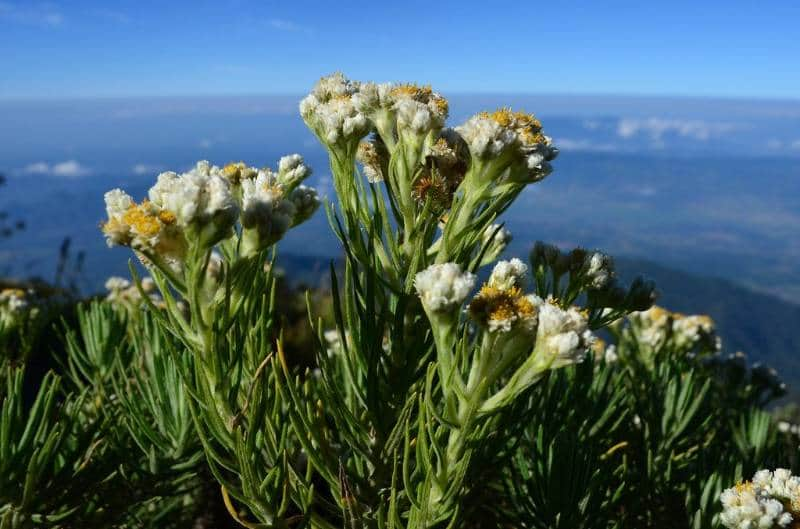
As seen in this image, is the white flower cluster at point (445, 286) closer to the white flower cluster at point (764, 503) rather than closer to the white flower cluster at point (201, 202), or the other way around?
the white flower cluster at point (201, 202)

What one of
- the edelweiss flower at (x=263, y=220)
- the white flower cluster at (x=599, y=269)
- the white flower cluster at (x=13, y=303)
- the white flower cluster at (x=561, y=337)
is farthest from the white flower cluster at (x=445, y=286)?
the white flower cluster at (x=13, y=303)

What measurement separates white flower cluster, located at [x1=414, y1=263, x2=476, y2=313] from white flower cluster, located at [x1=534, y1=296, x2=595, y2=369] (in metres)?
0.19

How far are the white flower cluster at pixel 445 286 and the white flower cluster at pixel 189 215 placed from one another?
1.16 ft

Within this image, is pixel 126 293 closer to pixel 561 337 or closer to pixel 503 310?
pixel 503 310

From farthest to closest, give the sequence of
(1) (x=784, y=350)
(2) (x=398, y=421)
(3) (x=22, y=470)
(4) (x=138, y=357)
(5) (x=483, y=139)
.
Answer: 1. (1) (x=784, y=350)
2. (4) (x=138, y=357)
3. (3) (x=22, y=470)
4. (2) (x=398, y=421)
5. (5) (x=483, y=139)

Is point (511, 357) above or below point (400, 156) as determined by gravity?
below

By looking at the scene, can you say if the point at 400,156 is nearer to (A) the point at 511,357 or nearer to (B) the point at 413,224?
(B) the point at 413,224

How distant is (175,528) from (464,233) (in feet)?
5.95

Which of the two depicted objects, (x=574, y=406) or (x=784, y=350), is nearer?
(x=574, y=406)

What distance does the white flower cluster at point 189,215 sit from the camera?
4.50 ft

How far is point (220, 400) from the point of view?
1528mm

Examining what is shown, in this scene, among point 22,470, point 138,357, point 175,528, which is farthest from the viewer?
point 138,357

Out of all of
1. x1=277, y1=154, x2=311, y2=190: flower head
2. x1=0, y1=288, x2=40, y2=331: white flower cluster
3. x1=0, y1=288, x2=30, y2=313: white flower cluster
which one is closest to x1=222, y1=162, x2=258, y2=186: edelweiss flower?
x1=277, y1=154, x2=311, y2=190: flower head

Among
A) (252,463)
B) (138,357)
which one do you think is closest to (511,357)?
A: (252,463)
